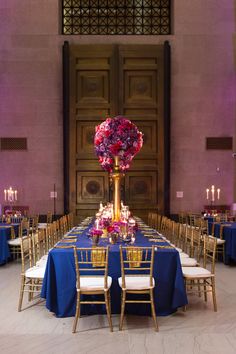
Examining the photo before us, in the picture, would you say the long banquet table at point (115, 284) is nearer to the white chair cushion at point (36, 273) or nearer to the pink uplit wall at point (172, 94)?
the white chair cushion at point (36, 273)

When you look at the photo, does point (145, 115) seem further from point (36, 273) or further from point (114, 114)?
point (36, 273)

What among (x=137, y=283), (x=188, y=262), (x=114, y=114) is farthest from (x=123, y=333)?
(x=114, y=114)

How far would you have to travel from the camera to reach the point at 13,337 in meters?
5.18

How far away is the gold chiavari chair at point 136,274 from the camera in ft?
17.9

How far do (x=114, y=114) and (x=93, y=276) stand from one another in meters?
11.0

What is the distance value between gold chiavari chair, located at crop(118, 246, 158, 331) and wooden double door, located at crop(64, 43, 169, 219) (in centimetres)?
1012

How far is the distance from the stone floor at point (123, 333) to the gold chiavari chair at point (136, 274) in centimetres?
28

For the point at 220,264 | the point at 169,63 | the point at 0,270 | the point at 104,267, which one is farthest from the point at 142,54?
the point at 104,267

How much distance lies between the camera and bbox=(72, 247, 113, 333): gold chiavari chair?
17.6ft

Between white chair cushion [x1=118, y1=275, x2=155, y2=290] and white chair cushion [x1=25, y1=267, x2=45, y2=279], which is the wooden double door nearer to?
white chair cushion [x1=25, y1=267, x2=45, y2=279]

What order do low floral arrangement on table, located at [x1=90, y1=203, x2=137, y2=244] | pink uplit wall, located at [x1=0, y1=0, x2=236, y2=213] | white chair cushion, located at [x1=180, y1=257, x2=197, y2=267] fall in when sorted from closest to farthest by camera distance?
Result: low floral arrangement on table, located at [x1=90, y1=203, x2=137, y2=244] → white chair cushion, located at [x1=180, y1=257, x2=197, y2=267] → pink uplit wall, located at [x1=0, y1=0, x2=236, y2=213]

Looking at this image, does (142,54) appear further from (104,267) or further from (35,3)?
(104,267)

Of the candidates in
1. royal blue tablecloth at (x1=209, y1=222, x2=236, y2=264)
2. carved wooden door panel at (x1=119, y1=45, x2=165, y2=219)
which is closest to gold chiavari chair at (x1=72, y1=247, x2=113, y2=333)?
royal blue tablecloth at (x1=209, y1=222, x2=236, y2=264)

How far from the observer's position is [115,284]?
19.5 feet
